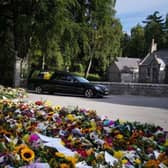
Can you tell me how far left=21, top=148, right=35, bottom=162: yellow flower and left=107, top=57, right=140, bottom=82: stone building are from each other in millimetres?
69112

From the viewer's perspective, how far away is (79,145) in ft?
11.6

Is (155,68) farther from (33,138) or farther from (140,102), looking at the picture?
(33,138)

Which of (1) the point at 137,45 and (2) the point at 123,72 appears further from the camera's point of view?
(1) the point at 137,45

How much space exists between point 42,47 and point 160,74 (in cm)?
3685

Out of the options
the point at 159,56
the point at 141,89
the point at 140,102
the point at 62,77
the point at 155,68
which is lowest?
the point at 140,102

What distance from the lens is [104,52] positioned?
5422cm

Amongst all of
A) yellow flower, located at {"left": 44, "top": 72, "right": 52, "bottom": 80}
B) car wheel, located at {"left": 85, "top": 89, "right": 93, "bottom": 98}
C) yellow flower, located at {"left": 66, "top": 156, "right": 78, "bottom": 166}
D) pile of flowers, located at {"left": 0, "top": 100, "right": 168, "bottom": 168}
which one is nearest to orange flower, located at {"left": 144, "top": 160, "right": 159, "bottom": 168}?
pile of flowers, located at {"left": 0, "top": 100, "right": 168, "bottom": 168}

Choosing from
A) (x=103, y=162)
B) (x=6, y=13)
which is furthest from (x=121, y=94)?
(x=103, y=162)

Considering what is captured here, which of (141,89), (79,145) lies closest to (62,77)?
(141,89)

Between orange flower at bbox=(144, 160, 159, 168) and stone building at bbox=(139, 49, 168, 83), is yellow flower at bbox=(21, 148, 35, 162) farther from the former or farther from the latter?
stone building at bbox=(139, 49, 168, 83)

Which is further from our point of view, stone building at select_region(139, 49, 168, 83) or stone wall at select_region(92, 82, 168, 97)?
stone building at select_region(139, 49, 168, 83)

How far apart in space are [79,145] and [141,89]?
986 inches

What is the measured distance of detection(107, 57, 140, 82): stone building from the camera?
71.9 m

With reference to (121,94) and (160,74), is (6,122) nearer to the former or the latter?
(121,94)
